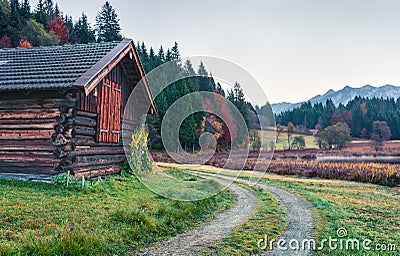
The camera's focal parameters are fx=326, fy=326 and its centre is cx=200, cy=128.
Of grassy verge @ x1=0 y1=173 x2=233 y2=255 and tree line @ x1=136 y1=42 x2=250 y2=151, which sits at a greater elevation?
tree line @ x1=136 y1=42 x2=250 y2=151

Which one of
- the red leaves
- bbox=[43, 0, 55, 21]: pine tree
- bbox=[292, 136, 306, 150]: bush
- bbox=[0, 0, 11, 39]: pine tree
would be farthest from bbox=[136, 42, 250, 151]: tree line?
bbox=[43, 0, 55, 21]: pine tree

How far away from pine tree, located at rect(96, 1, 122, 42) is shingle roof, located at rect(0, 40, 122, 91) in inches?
2472

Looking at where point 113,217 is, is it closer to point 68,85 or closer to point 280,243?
point 280,243

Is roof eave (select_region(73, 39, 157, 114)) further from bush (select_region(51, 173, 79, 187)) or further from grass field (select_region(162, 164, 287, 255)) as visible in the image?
grass field (select_region(162, 164, 287, 255))

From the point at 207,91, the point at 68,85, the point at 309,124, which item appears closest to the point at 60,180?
the point at 68,85

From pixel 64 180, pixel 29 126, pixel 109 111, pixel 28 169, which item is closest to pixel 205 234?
pixel 64 180

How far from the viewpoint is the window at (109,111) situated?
14.8 m

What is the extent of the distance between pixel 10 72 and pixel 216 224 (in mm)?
11414

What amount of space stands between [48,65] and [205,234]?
11.0 metres

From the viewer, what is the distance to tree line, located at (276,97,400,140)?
91.0m

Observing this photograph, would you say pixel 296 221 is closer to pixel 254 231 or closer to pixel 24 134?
pixel 254 231

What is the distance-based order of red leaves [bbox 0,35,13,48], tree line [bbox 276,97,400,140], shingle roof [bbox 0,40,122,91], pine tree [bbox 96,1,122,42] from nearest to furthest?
shingle roof [bbox 0,40,122,91], red leaves [bbox 0,35,13,48], pine tree [bbox 96,1,122,42], tree line [bbox 276,97,400,140]

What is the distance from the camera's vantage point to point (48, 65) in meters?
14.5

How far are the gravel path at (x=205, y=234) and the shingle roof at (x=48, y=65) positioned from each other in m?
7.05
